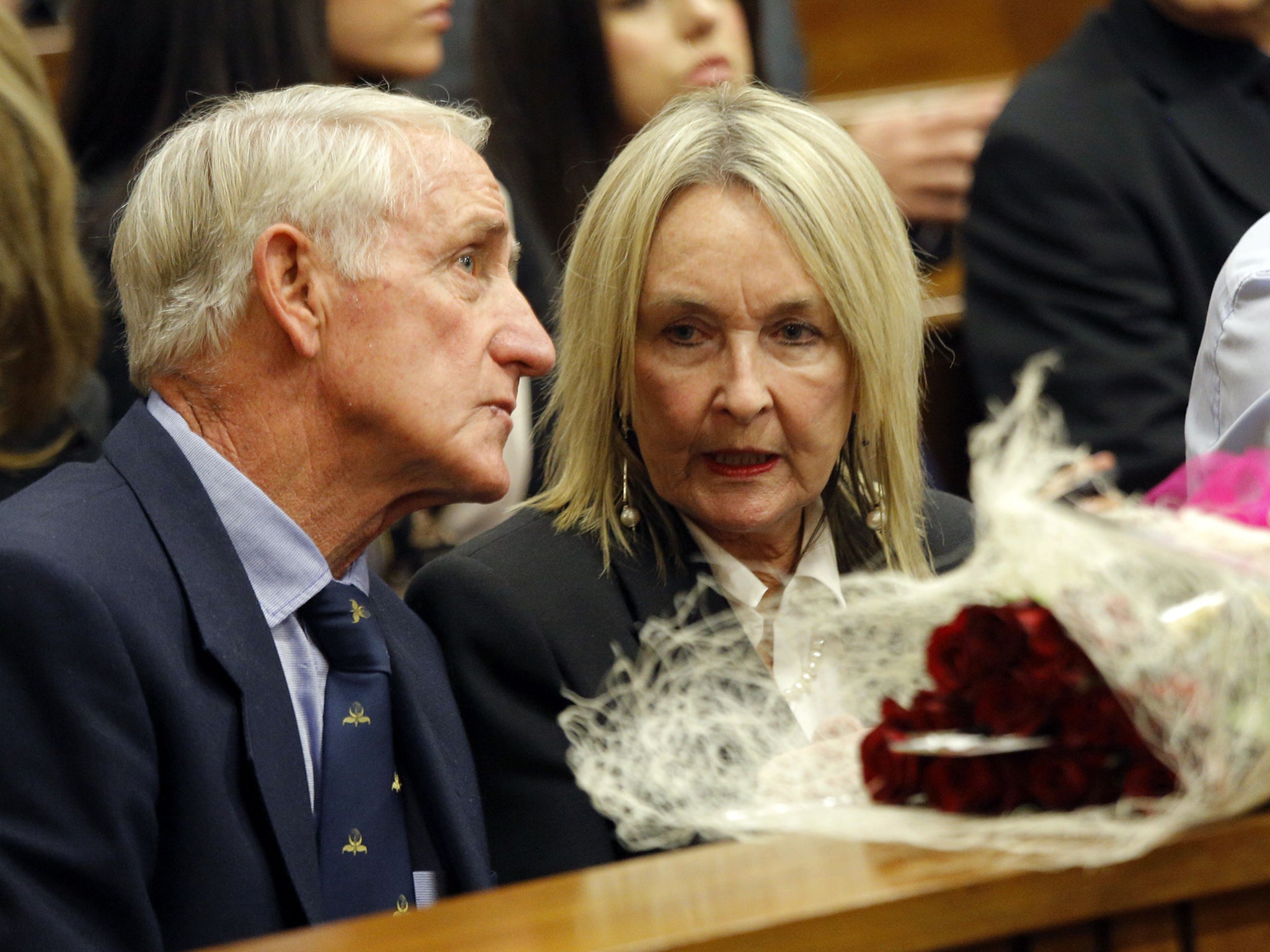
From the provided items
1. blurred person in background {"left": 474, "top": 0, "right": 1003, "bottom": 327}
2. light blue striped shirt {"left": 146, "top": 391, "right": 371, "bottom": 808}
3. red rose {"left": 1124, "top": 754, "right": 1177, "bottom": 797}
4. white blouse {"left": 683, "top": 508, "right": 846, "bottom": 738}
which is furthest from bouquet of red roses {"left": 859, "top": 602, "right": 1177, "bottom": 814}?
blurred person in background {"left": 474, "top": 0, "right": 1003, "bottom": 327}

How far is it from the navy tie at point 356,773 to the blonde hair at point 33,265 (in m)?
0.75

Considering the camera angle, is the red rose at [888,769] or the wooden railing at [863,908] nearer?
the wooden railing at [863,908]

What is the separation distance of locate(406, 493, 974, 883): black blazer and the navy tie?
0.12 meters

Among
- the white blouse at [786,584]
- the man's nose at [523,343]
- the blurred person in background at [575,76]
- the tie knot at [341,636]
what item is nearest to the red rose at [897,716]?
the white blouse at [786,584]

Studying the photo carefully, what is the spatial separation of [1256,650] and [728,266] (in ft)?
2.93

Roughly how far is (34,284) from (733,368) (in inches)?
38.4

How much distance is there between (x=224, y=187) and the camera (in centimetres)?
164

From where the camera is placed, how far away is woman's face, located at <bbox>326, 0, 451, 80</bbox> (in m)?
2.58

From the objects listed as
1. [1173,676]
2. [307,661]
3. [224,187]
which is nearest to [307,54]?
[224,187]

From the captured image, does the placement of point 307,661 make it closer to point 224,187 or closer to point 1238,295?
point 224,187

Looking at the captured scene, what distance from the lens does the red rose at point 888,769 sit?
3.53 feet

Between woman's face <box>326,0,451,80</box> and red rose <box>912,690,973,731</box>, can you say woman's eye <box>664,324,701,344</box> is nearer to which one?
red rose <box>912,690,973,731</box>

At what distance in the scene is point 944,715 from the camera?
1.07 metres

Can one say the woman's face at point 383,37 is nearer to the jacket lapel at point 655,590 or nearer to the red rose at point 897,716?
the jacket lapel at point 655,590
